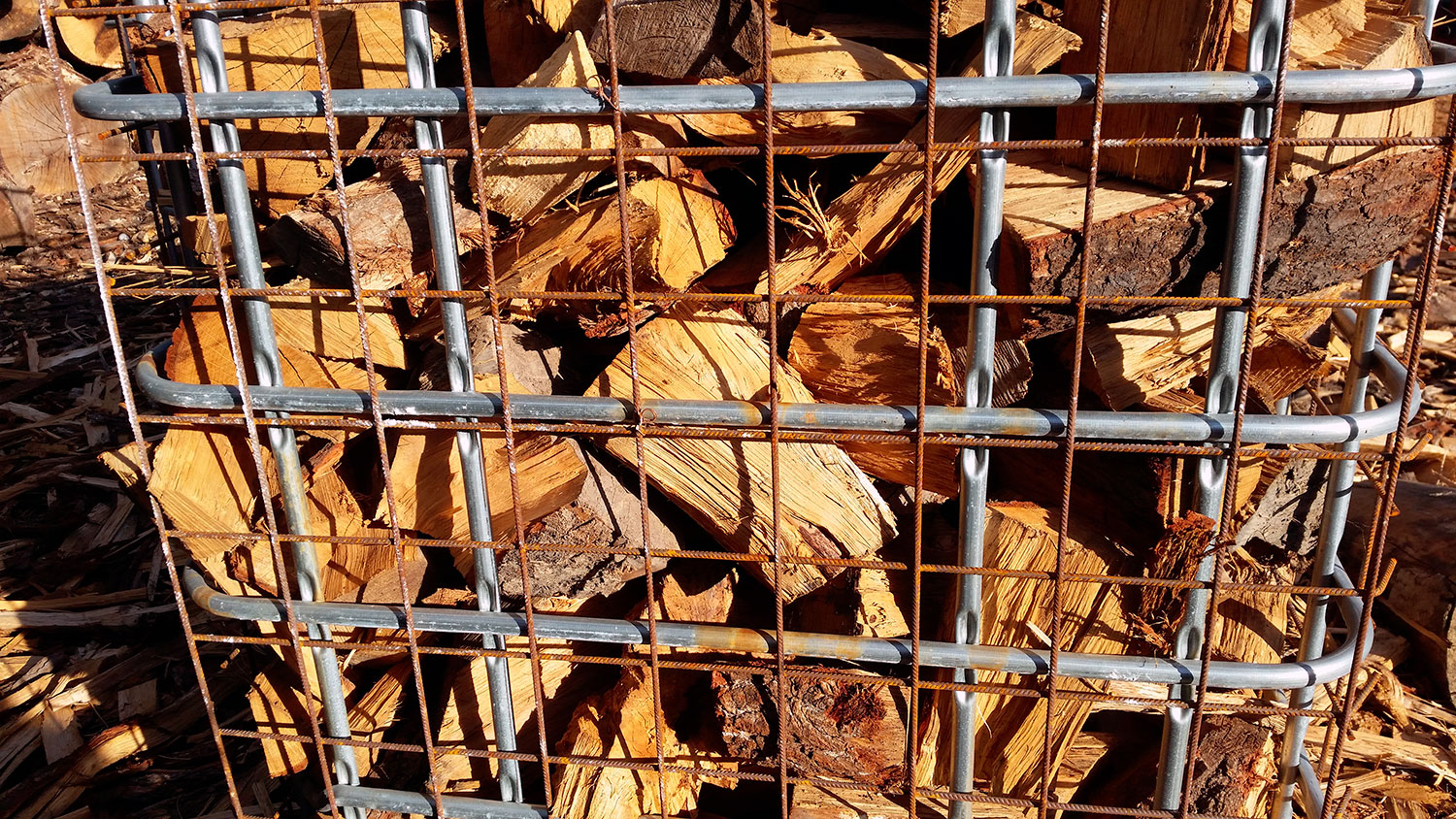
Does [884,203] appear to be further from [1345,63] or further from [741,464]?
[1345,63]

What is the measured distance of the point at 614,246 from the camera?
207cm

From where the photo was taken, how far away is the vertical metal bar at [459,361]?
191 centimetres

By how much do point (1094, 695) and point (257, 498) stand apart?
1856mm

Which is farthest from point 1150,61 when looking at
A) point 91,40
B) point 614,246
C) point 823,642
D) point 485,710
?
point 91,40

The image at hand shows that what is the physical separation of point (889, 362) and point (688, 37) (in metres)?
0.76

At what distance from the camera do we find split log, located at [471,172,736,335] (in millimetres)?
2059

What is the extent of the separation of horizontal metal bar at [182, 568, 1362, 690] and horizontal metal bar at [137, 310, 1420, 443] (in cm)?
40

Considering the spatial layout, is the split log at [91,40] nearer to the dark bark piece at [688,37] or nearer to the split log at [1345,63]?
the dark bark piece at [688,37]

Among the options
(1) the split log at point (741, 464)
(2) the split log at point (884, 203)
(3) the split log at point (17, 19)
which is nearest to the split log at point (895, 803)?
(1) the split log at point (741, 464)

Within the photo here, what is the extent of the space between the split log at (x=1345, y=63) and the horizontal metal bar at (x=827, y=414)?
0.46m

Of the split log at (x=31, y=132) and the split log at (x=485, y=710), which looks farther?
the split log at (x=31, y=132)

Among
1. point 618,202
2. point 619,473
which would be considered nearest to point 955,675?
point 619,473

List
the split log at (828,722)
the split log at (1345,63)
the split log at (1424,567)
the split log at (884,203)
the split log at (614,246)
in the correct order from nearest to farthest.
→ the split log at (1345,63) → the split log at (884,203) → the split log at (614,246) → the split log at (828,722) → the split log at (1424,567)

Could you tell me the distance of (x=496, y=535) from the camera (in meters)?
2.23
